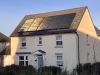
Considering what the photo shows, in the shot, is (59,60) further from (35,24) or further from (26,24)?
(26,24)

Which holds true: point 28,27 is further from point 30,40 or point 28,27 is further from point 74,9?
point 74,9

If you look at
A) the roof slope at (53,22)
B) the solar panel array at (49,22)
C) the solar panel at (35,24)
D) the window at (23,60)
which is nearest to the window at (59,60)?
the roof slope at (53,22)

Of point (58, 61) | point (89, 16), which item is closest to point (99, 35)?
point (89, 16)

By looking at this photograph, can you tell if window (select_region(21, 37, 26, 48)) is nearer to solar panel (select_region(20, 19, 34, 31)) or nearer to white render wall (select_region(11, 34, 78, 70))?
white render wall (select_region(11, 34, 78, 70))

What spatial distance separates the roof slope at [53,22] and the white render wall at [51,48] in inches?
40.1

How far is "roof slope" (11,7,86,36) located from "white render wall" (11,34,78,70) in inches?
40.1

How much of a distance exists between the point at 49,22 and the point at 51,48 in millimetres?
4488

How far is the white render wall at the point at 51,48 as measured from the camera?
34062 millimetres

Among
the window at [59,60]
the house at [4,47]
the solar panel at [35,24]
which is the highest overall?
the solar panel at [35,24]

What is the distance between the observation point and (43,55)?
36594 millimetres

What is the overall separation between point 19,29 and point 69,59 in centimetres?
1068

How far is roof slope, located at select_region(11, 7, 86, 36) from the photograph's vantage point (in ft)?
119

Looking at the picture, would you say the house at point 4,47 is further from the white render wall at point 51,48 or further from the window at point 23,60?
the window at point 23,60

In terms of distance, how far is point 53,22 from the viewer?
38.0 m
